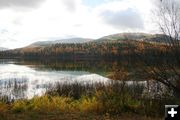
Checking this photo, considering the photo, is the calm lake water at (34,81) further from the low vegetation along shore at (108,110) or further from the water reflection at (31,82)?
the low vegetation along shore at (108,110)

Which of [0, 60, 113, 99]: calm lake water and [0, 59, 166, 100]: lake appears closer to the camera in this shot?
[0, 59, 166, 100]: lake

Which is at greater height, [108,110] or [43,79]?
[108,110]

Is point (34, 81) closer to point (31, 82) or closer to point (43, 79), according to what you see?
point (31, 82)

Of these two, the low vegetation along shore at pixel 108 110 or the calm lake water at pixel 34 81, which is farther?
the calm lake water at pixel 34 81

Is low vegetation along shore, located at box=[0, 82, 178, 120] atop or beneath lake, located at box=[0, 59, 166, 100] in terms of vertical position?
atop

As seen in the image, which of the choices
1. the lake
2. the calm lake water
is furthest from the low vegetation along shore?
the calm lake water

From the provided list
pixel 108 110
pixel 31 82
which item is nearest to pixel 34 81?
pixel 31 82

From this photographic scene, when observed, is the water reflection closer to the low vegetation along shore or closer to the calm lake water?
the calm lake water

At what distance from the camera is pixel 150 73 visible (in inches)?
412

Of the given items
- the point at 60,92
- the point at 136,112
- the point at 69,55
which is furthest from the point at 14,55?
the point at 136,112

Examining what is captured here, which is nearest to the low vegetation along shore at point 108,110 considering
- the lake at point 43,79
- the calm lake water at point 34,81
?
the lake at point 43,79

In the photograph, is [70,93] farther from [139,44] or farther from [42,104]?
[139,44]

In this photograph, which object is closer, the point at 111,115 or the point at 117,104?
the point at 111,115

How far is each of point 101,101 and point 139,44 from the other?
2.82 metres
